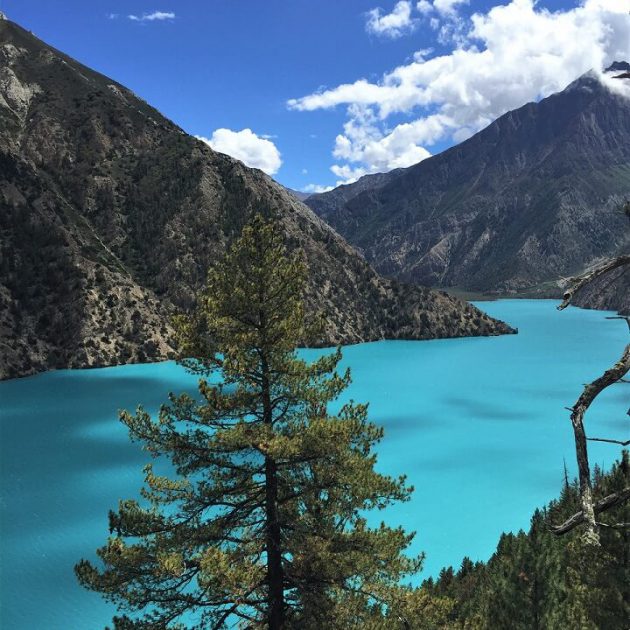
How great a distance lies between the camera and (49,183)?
17000cm

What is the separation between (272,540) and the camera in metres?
14.5

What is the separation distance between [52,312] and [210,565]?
5482 inches

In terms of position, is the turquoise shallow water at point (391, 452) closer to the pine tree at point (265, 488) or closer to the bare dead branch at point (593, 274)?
the pine tree at point (265, 488)

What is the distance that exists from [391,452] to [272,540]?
194 feet

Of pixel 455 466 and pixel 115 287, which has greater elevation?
pixel 115 287

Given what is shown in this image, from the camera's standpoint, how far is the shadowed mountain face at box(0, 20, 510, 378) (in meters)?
136

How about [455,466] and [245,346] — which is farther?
[455,466]

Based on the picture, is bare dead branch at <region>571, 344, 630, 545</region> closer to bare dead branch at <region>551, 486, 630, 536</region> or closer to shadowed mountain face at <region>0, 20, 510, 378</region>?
bare dead branch at <region>551, 486, 630, 536</region>

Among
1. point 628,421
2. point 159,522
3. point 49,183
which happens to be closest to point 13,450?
point 159,522

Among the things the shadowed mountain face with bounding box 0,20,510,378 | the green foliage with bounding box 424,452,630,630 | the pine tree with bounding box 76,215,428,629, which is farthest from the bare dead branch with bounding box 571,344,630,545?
the shadowed mountain face with bounding box 0,20,510,378

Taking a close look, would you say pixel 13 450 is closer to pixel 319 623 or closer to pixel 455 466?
pixel 455 466

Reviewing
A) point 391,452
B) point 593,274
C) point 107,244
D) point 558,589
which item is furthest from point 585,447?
point 107,244

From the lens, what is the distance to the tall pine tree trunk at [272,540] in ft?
45.6

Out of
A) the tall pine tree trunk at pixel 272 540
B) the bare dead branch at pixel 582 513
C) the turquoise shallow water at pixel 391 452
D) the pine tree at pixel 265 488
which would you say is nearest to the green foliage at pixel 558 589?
the pine tree at pixel 265 488
